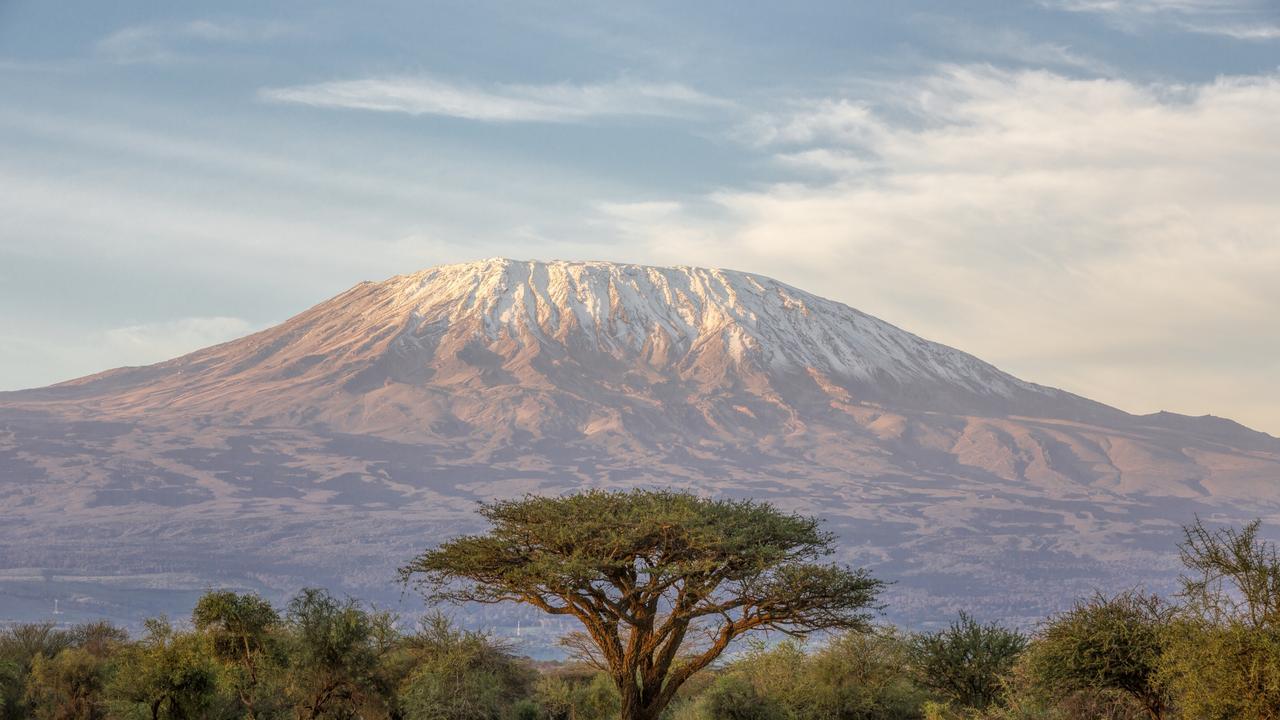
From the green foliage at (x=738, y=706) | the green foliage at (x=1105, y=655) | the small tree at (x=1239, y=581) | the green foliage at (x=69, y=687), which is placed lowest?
the green foliage at (x=69, y=687)

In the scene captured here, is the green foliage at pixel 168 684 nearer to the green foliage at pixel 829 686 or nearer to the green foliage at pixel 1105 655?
the green foliage at pixel 829 686

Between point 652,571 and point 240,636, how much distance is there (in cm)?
1380

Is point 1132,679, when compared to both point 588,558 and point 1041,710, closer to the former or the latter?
point 1041,710

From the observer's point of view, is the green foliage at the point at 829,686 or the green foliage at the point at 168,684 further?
the green foliage at the point at 829,686

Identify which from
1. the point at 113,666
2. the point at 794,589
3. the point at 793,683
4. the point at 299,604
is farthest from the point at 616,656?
the point at 113,666

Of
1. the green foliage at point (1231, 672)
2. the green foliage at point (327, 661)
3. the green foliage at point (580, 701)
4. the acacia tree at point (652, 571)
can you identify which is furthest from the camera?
the green foliage at point (580, 701)

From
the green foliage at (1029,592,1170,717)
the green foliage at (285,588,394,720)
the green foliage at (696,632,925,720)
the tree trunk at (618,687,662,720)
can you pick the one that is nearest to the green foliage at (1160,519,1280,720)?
the green foliage at (1029,592,1170,717)

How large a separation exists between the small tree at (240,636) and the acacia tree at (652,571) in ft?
20.8

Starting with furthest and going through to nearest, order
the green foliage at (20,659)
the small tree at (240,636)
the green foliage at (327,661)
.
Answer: the green foliage at (20,659), the small tree at (240,636), the green foliage at (327,661)

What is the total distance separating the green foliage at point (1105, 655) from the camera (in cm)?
3488

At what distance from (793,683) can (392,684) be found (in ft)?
45.7

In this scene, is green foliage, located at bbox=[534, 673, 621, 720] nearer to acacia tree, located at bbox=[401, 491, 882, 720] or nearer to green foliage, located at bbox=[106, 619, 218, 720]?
acacia tree, located at bbox=[401, 491, 882, 720]

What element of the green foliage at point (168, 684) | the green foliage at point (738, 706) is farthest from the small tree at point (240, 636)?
the green foliage at point (738, 706)

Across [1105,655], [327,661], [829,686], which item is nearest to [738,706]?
[829,686]
